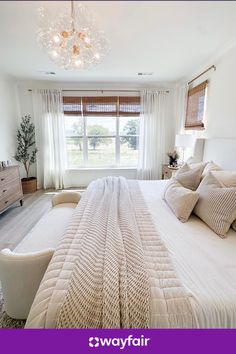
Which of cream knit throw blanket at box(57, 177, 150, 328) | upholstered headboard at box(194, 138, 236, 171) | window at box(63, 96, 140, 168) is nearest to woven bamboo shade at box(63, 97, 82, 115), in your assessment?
window at box(63, 96, 140, 168)

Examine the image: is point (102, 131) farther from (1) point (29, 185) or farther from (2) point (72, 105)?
(1) point (29, 185)

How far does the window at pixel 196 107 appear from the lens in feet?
10.5

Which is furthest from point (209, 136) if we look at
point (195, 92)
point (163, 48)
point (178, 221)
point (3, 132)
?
point (3, 132)

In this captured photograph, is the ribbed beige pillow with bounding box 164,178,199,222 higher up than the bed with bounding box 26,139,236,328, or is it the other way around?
the ribbed beige pillow with bounding box 164,178,199,222

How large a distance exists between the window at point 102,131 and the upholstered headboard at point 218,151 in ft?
6.36

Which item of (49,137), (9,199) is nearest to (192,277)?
(9,199)

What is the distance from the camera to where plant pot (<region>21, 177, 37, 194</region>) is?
14.1ft

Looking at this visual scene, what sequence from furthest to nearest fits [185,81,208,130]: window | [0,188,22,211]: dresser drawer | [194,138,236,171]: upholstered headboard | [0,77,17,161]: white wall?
[0,77,17,161]: white wall
[185,81,208,130]: window
[0,188,22,211]: dresser drawer
[194,138,236,171]: upholstered headboard

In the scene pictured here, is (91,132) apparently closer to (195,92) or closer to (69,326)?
(195,92)

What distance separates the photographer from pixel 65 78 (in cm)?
400

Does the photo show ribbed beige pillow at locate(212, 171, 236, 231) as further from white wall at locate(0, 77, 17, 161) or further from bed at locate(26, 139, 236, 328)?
white wall at locate(0, 77, 17, 161)

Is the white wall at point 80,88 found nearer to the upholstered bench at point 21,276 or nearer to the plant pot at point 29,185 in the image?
the plant pot at point 29,185
